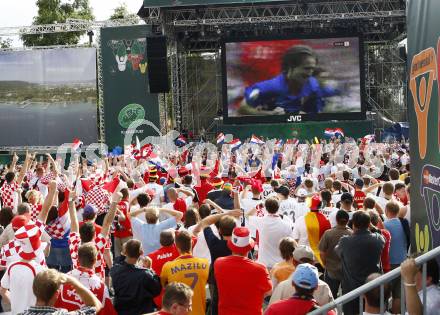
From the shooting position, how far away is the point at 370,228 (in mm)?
6078

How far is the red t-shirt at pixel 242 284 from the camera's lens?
16.6ft

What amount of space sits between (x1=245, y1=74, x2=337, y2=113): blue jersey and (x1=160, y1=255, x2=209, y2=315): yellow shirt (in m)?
25.0

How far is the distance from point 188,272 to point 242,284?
52cm

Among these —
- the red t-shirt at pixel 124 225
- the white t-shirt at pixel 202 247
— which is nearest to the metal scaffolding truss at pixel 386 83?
the red t-shirt at pixel 124 225

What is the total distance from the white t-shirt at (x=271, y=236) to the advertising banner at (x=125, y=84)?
73.1ft

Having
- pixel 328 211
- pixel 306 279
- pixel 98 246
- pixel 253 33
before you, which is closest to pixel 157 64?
pixel 253 33

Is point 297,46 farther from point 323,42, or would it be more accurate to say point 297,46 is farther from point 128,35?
point 128,35

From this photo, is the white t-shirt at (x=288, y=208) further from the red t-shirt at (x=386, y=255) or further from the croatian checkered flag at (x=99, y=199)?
the croatian checkered flag at (x=99, y=199)

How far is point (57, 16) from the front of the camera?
158 ft

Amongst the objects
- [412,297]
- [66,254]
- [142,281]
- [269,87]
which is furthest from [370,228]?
[269,87]

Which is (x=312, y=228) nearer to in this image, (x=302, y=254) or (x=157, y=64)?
(x=302, y=254)

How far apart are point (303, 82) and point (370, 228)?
24.5 metres

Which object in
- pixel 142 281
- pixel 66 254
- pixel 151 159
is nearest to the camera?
pixel 142 281

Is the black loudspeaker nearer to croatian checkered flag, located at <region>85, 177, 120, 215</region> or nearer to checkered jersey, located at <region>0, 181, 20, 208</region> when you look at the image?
checkered jersey, located at <region>0, 181, 20, 208</region>
